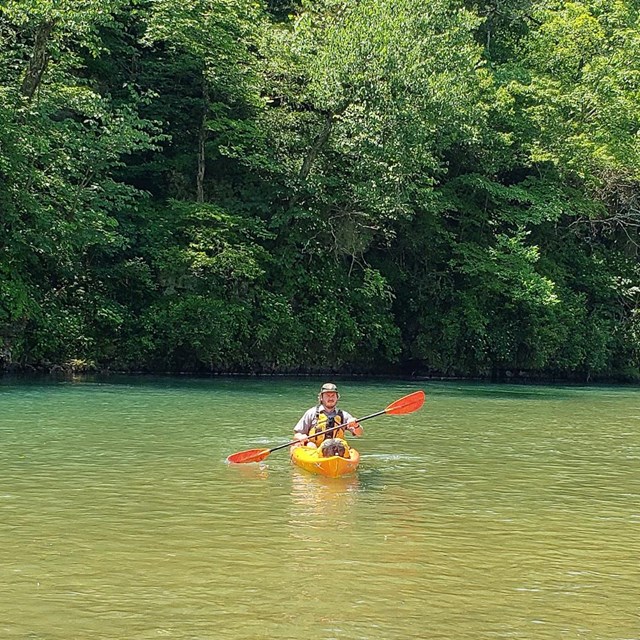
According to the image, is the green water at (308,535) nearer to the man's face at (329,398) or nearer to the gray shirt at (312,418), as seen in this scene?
the gray shirt at (312,418)

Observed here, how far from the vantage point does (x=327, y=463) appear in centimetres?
1032

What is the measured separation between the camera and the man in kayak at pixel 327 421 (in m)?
11.0

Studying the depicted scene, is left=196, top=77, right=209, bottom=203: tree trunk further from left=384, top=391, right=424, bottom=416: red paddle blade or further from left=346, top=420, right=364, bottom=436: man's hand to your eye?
left=346, top=420, right=364, bottom=436: man's hand

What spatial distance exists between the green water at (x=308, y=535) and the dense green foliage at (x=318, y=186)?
9.42 metres

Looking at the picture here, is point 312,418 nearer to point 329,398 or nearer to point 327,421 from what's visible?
point 327,421

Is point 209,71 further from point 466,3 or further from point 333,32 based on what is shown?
point 466,3

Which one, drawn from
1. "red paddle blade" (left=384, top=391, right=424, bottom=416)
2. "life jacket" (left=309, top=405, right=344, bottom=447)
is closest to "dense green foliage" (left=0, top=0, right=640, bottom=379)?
"red paddle blade" (left=384, top=391, right=424, bottom=416)

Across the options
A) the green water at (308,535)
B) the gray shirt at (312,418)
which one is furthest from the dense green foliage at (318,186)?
the gray shirt at (312,418)

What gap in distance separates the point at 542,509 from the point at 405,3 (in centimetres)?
1863

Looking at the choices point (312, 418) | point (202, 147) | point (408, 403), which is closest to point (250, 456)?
point (312, 418)

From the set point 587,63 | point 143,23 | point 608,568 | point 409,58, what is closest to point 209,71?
point 143,23

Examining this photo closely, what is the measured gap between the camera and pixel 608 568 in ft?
22.5

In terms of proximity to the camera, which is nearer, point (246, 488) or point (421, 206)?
point (246, 488)

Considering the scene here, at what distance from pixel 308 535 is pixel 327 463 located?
2.68 metres
